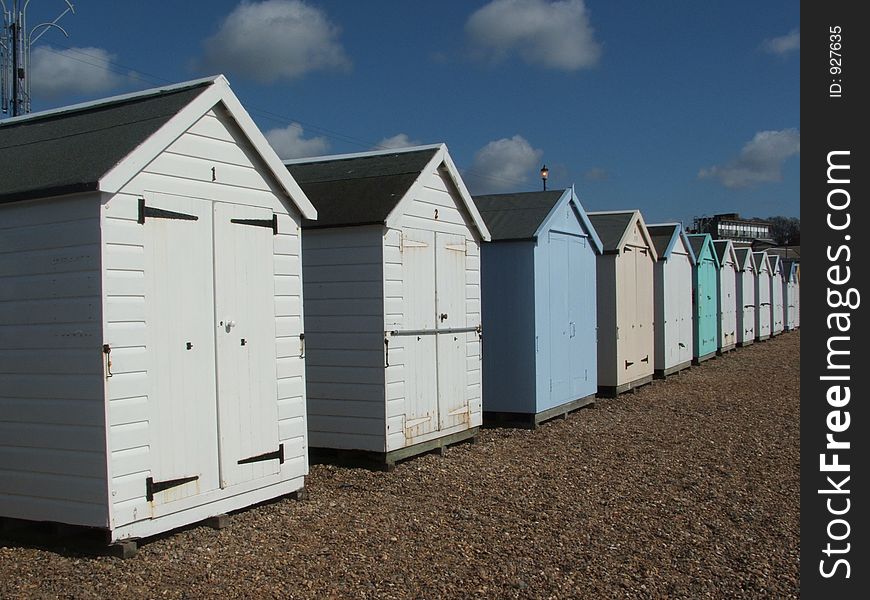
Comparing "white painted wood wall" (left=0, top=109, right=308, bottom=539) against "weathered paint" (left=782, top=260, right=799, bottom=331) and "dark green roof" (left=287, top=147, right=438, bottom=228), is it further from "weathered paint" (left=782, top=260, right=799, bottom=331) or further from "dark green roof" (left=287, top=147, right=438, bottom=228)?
"weathered paint" (left=782, top=260, right=799, bottom=331)

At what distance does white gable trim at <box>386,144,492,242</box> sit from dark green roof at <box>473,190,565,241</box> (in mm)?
1161

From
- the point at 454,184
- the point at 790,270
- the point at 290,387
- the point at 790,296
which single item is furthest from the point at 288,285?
the point at 790,296

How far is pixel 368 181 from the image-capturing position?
29.7 feet

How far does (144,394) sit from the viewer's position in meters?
5.83

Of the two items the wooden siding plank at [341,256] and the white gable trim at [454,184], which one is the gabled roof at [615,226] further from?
the wooden siding plank at [341,256]

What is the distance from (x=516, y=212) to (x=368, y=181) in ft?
10.7

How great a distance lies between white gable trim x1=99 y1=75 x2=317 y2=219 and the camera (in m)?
5.62

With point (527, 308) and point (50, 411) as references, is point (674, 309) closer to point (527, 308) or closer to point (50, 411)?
point (527, 308)

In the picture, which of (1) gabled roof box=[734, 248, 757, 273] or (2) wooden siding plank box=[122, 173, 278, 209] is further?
(1) gabled roof box=[734, 248, 757, 273]

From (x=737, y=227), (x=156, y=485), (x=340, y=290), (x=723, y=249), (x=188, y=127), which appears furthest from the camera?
(x=737, y=227)

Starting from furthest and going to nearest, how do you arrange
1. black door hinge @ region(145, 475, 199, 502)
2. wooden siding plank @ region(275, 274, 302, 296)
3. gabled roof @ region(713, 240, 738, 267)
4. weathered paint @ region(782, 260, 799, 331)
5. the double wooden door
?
weathered paint @ region(782, 260, 799, 331) < gabled roof @ region(713, 240, 738, 267) < wooden siding plank @ region(275, 274, 302, 296) < the double wooden door < black door hinge @ region(145, 475, 199, 502)

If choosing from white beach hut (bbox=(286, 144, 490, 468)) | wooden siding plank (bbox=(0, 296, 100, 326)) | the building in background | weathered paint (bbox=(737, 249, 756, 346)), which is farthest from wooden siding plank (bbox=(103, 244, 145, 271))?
the building in background

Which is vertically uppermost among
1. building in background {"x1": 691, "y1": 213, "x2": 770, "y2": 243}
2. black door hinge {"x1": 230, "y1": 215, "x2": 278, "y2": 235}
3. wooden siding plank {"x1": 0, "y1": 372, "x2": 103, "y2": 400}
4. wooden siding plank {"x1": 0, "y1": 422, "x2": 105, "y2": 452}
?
building in background {"x1": 691, "y1": 213, "x2": 770, "y2": 243}

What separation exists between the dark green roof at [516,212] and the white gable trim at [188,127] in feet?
14.4
